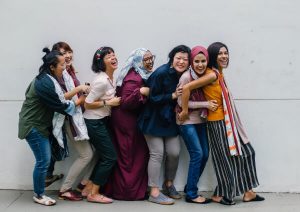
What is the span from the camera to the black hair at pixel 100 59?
5.06m

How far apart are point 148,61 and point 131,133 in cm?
82

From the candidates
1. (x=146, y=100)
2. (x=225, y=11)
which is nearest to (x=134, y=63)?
(x=146, y=100)

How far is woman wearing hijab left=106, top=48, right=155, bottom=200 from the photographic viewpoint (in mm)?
5074

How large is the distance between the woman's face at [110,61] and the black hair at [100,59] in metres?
0.03

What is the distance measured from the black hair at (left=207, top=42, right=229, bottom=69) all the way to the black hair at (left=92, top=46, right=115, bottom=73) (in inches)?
41.5

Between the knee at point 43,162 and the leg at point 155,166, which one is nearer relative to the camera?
the knee at point 43,162

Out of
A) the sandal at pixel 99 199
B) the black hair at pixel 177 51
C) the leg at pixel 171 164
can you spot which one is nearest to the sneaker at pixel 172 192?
the leg at pixel 171 164

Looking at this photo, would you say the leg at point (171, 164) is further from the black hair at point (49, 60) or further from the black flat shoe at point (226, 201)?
the black hair at point (49, 60)

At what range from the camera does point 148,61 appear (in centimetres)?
509

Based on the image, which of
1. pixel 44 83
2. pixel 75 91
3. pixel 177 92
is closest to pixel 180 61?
pixel 177 92

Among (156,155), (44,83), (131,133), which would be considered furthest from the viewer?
(131,133)

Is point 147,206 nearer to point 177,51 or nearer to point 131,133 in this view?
point 131,133

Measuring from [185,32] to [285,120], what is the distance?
155cm

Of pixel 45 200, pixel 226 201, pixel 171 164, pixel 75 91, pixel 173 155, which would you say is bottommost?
pixel 45 200
